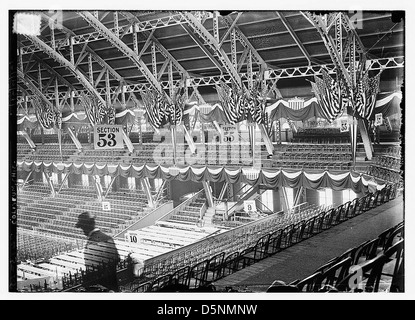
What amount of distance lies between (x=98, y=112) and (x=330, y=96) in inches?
121

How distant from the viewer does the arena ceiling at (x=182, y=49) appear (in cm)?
609

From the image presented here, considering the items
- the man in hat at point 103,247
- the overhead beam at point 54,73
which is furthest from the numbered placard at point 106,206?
the overhead beam at point 54,73

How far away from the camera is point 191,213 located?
21.5 feet

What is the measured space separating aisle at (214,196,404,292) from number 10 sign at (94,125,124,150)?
7.44 ft

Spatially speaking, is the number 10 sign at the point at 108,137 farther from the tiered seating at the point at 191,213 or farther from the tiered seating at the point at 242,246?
the tiered seating at the point at 242,246

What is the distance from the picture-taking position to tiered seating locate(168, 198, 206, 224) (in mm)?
6566

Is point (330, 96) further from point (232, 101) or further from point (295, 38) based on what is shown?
point (232, 101)

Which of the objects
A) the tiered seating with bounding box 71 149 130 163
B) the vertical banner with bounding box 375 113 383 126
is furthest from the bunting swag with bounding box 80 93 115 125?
the vertical banner with bounding box 375 113 383 126

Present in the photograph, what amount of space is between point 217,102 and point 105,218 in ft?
7.05

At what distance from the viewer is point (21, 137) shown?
6457 millimetres
